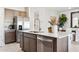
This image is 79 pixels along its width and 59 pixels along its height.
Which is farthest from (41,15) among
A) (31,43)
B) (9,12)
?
(31,43)

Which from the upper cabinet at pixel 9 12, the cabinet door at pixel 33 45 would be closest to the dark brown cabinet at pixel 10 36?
the upper cabinet at pixel 9 12

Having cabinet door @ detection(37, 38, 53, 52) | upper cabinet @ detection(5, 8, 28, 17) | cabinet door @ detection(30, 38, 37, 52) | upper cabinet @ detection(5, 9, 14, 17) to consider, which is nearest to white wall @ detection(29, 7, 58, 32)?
upper cabinet @ detection(5, 8, 28, 17)

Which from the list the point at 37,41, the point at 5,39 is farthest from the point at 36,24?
the point at 37,41

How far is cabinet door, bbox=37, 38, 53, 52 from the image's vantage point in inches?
96.3

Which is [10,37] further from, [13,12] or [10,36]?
[13,12]

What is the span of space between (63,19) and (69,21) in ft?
1.68

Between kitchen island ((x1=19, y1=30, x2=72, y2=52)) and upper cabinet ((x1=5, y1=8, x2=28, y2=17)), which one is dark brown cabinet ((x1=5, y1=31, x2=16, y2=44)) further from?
kitchen island ((x1=19, y1=30, x2=72, y2=52))

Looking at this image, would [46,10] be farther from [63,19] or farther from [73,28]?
[73,28]

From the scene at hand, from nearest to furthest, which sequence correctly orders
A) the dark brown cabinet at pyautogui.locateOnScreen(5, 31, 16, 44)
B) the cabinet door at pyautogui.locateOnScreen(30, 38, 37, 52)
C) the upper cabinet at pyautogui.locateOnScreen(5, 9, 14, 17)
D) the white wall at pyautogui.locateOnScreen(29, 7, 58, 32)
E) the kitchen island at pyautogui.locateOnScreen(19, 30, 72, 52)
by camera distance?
the kitchen island at pyautogui.locateOnScreen(19, 30, 72, 52), the cabinet door at pyautogui.locateOnScreen(30, 38, 37, 52), the dark brown cabinet at pyautogui.locateOnScreen(5, 31, 16, 44), the upper cabinet at pyautogui.locateOnScreen(5, 9, 14, 17), the white wall at pyautogui.locateOnScreen(29, 7, 58, 32)

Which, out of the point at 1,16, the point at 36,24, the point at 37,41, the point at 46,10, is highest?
the point at 46,10

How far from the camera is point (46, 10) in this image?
6801mm

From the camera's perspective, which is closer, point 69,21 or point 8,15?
point 8,15

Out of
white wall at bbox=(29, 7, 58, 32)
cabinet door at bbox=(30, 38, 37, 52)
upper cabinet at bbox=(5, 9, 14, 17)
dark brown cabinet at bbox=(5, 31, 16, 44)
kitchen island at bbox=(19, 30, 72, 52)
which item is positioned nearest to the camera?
kitchen island at bbox=(19, 30, 72, 52)
